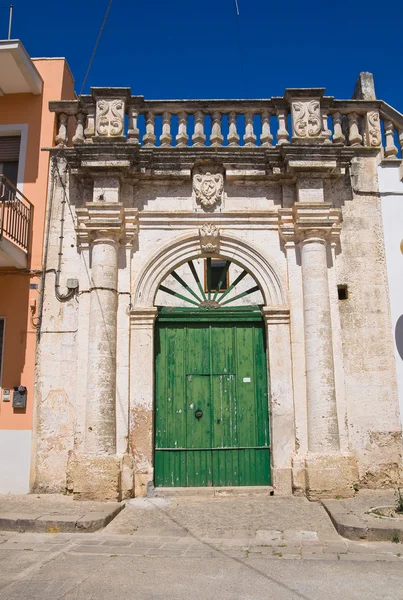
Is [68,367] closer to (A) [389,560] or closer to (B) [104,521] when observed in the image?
(B) [104,521]

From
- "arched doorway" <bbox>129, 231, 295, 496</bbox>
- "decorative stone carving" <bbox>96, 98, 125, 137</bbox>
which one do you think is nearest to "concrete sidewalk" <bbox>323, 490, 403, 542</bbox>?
"arched doorway" <bbox>129, 231, 295, 496</bbox>

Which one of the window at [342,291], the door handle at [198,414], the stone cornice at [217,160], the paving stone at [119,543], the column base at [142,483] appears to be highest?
the stone cornice at [217,160]

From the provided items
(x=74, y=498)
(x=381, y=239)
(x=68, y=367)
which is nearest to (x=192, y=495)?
(x=74, y=498)

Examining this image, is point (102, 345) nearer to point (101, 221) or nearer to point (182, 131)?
point (101, 221)

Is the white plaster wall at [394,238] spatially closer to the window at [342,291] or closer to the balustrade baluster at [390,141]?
the balustrade baluster at [390,141]

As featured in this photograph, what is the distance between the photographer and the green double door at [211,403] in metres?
7.50

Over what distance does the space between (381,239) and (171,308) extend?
11.0 ft

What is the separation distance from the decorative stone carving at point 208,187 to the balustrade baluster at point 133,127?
42.9 inches

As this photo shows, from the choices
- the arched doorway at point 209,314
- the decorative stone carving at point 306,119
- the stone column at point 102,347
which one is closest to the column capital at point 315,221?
the arched doorway at point 209,314

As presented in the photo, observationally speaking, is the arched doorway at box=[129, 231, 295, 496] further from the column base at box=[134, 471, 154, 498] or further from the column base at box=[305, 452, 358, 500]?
the column base at box=[305, 452, 358, 500]

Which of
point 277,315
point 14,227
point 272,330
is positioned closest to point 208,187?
point 277,315

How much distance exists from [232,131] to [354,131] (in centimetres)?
196

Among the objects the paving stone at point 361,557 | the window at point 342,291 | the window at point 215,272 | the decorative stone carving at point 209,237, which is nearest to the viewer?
the paving stone at point 361,557

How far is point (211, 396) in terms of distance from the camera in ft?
25.1
